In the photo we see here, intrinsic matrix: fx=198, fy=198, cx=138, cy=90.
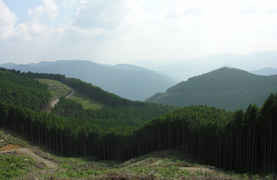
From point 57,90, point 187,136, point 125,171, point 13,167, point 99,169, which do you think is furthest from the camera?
point 57,90

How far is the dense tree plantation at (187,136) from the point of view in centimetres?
3109

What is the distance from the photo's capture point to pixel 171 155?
47.1m

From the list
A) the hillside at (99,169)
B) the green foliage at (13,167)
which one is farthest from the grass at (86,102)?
the green foliage at (13,167)

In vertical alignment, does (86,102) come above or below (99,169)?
above

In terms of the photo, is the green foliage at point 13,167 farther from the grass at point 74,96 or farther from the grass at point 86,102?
the grass at point 86,102

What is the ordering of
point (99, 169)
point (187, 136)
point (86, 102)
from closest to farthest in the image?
point (99, 169) < point (187, 136) < point (86, 102)

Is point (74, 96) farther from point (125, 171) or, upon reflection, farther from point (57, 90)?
Answer: point (125, 171)

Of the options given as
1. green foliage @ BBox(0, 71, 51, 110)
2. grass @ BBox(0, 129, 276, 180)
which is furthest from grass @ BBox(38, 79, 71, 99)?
grass @ BBox(0, 129, 276, 180)

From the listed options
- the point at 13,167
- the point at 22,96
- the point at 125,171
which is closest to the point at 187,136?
the point at 125,171

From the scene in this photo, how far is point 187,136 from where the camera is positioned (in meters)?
48.5

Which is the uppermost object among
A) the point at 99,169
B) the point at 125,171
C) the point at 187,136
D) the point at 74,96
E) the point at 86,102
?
the point at 74,96

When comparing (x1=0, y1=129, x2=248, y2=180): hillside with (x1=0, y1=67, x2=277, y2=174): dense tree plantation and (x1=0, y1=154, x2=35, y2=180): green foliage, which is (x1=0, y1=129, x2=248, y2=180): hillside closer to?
(x1=0, y1=154, x2=35, y2=180): green foliage

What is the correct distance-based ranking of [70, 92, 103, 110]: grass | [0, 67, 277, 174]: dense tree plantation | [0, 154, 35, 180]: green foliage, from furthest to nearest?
[70, 92, 103, 110]: grass, [0, 67, 277, 174]: dense tree plantation, [0, 154, 35, 180]: green foliage

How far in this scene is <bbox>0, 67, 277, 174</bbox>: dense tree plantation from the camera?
102ft
